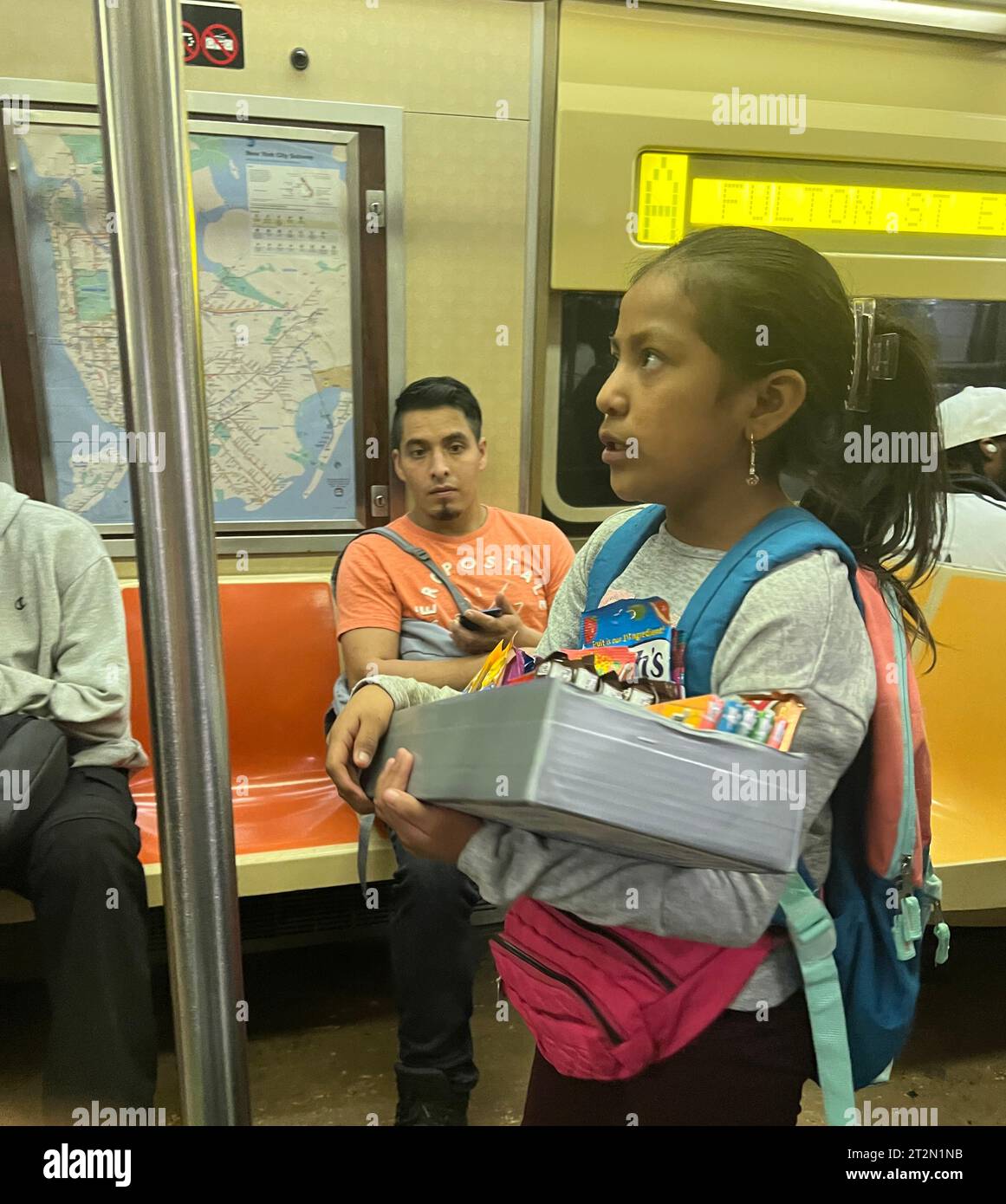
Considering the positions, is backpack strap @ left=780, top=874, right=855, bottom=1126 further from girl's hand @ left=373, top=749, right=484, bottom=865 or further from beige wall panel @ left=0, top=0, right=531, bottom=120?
beige wall panel @ left=0, top=0, right=531, bottom=120

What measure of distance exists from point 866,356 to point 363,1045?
1968 millimetres

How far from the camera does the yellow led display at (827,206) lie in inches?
97.7

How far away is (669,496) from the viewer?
0.83 metres

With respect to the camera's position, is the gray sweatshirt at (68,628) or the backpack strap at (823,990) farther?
the gray sweatshirt at (68,628)

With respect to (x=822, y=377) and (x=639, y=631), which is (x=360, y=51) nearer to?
(x=822, y=377)

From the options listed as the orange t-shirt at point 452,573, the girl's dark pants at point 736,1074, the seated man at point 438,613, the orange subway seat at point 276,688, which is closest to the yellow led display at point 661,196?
the seated man at point 438,613

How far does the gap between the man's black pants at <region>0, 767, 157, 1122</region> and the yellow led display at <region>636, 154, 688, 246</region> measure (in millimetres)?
2035

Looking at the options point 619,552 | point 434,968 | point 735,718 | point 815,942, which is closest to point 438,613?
point 434,968

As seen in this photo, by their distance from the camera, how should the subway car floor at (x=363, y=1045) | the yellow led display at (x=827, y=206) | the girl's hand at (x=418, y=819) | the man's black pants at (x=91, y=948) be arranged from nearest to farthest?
the girl's hand at (x=418, y=819) → the man's black pants at (x=91, y=948) → the subway car floor at (x=363, y=1045) → the yellow led display at (x=827, y=206)

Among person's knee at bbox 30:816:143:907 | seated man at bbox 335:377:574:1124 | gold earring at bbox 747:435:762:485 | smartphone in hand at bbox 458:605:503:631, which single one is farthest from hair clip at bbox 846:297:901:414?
person's knee at bbox 30:816:143:907

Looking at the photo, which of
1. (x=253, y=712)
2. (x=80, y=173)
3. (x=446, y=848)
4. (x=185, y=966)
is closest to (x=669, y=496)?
(x=446, y=848)

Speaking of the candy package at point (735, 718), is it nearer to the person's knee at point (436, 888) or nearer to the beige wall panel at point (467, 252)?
the person's knee at point (436, 888)

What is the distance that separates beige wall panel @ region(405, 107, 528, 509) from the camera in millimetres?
2393

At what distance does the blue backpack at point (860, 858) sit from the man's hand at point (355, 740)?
0.28m
